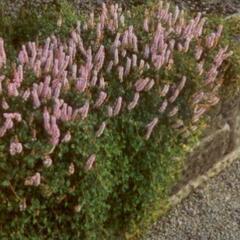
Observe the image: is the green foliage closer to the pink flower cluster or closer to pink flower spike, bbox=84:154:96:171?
the pink flower cluster

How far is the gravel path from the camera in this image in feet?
15.6

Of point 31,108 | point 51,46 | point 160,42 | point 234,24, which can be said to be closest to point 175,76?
point 160,42

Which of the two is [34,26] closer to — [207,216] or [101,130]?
[101,130]

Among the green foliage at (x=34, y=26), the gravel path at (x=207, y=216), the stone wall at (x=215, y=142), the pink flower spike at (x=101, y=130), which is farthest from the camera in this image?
the stone wall at (x=215, y=142)

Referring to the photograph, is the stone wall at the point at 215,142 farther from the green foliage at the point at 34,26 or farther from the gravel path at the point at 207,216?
the green foliage at the point at 34,26

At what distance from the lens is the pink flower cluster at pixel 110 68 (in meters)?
3.56

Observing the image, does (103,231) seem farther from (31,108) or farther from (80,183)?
(31,108)

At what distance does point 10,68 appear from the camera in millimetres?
3740

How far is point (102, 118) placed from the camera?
3.77 m

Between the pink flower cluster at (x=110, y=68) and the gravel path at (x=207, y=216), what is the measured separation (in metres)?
0.76

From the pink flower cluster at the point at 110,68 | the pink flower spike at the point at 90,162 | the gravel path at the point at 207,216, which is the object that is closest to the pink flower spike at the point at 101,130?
the pink flower cluster at the point at 110,68

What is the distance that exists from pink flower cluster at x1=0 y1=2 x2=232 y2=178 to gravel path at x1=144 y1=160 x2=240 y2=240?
763 millimetres

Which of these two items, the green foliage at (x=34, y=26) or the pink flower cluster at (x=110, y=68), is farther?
the green foliage at (x=34, y=26)

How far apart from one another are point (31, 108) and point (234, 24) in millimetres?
2012
